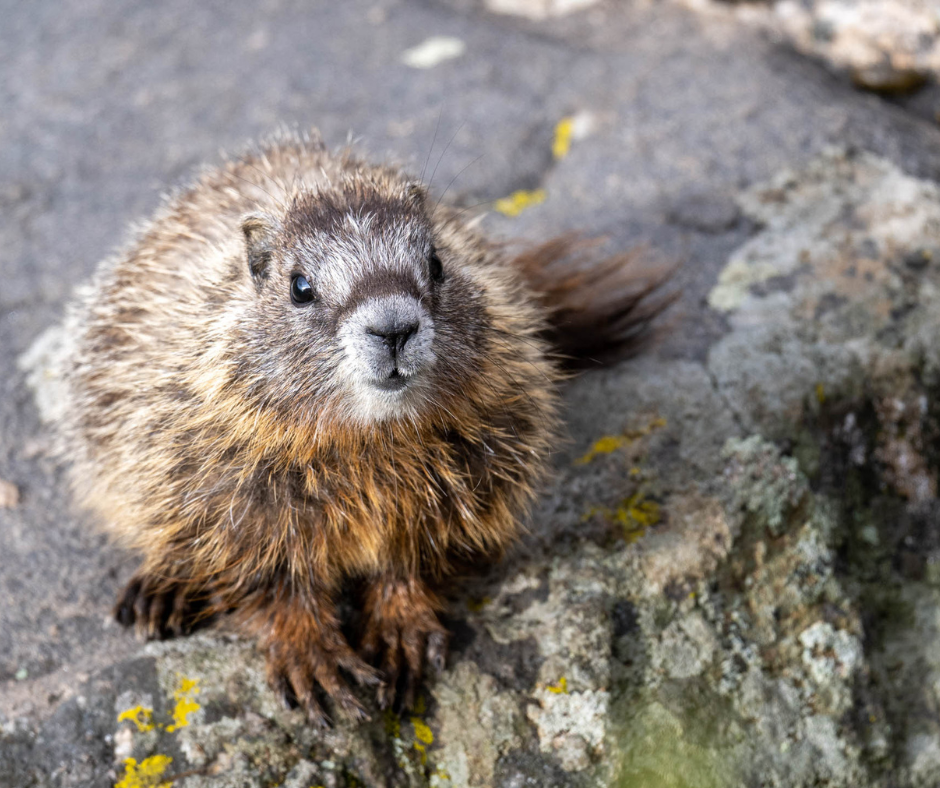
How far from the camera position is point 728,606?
3.28 meters

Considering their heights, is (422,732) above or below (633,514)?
below

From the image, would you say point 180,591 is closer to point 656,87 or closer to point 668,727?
point 668,727

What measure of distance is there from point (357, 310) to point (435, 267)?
1.52 feet

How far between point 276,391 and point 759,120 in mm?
3285

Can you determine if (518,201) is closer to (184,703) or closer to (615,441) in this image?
(615,441)

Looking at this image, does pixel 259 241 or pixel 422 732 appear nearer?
pixel 422 732

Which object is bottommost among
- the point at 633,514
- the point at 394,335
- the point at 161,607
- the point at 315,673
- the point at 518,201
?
the point at 161,607

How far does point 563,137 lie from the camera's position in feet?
17.2

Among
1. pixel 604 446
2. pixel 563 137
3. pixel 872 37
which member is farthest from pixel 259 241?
pixel 872 37

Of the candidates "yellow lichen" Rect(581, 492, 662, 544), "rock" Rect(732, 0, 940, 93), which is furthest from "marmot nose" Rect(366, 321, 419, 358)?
"rock" Rect(732, 0, 940, 93)

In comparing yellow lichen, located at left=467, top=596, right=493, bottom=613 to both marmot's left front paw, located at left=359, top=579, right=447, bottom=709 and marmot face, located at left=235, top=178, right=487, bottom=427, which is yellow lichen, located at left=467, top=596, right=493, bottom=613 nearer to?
marmot's left front paw, located at left=359, top=579, right=447, bottom=709

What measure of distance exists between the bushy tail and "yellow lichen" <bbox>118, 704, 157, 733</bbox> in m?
1.98

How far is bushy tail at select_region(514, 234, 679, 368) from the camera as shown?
156 inches

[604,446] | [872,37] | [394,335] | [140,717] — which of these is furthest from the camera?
[872,37]
